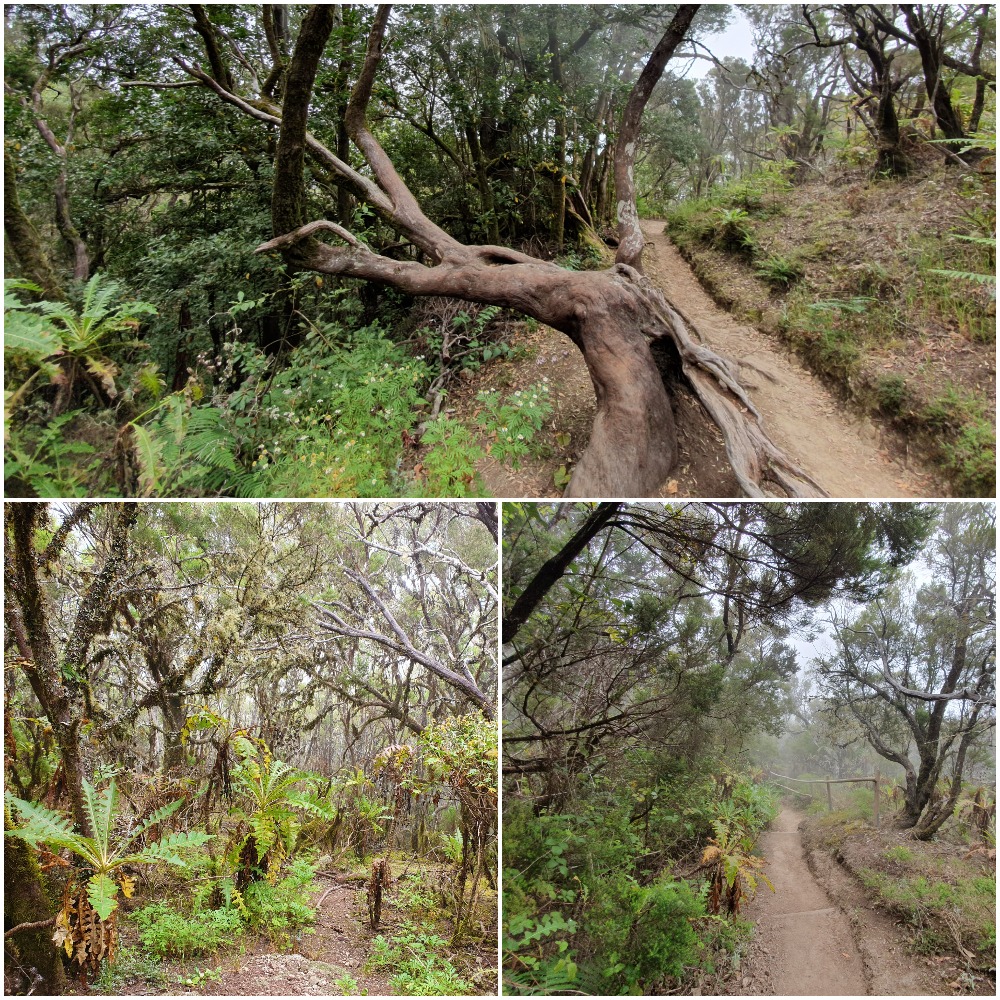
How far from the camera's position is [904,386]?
414cm

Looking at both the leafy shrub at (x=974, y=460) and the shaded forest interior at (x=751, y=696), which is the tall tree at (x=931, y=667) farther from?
the leafy shrub at (x=974, y=460)

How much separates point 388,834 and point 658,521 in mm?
2693

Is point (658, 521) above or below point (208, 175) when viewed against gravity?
below

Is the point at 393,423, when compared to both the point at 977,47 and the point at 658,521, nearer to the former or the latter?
the point at 658,521

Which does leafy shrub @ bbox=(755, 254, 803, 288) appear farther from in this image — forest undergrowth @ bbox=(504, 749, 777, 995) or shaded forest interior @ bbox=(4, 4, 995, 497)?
forest undergrowth @ bbox=(504, 749, 777, 995)

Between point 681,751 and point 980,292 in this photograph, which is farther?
point 980,292

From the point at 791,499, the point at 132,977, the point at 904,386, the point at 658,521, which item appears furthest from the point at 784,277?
the point at 132,977

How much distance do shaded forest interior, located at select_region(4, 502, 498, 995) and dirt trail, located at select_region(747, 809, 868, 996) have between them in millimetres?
1487

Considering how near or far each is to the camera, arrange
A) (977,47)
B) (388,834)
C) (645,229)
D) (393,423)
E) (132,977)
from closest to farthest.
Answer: (132,977) → (388,834) → (393,423) → (977,47) → (645,229)

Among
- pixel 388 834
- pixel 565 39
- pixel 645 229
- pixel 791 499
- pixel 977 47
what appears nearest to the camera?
pixel 791 499

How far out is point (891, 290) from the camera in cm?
488

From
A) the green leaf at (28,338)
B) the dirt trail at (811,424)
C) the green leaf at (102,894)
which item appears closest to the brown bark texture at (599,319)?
the dirt trail at (811,424)

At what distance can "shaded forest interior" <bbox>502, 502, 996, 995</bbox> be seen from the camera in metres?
2.89

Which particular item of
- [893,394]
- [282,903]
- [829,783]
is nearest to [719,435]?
[893,394]
